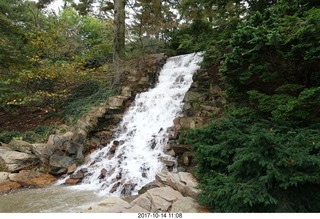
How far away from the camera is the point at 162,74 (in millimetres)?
12016

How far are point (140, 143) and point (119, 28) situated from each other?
608cm

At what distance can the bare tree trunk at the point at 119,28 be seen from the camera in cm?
1115

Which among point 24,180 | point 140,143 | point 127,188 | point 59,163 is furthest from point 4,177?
point 140,143

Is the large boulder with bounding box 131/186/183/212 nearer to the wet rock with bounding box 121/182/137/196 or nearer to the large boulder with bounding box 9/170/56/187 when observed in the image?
the wet rock with bounding box 121/182/137/196

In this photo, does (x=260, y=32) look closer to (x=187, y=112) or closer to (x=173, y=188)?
(x=173, y=188)

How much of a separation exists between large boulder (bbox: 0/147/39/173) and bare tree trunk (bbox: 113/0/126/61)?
18.7ft

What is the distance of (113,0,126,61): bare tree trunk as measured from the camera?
11.2 m

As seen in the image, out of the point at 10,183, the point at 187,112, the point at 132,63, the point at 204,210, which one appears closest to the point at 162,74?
the point at 132,63

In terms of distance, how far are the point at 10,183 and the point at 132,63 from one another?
736cm

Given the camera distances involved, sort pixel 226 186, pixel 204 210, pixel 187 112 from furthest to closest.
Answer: pixel 187 112 → pixel 204 210 → pixel 226 186

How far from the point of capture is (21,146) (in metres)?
8.23

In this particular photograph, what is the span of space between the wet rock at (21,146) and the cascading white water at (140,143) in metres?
2.13

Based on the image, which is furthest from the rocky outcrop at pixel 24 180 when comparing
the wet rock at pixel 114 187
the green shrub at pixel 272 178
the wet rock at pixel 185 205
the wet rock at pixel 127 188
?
the green shrub at pixel 272 178

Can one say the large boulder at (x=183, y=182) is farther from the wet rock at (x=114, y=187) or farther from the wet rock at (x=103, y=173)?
the wet rock at (x=103, y=173)
